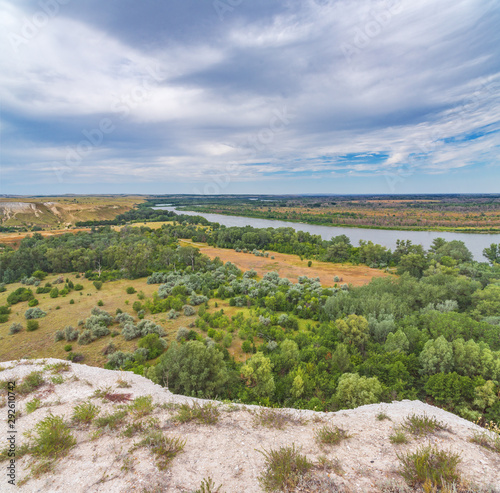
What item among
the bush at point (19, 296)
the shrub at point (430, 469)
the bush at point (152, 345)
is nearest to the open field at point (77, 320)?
the bush at point (19, 296)

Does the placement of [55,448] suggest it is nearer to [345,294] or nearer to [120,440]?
[120,440]

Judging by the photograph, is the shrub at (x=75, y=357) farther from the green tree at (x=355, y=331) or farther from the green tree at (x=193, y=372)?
the green tree at (x=355, y=331)

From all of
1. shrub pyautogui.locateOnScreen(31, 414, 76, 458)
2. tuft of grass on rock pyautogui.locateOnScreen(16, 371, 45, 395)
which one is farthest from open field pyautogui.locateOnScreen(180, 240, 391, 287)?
shrub pyautogui.locateOnScreen(31, 414, 76, 458)

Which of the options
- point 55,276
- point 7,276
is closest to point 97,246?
point 55,276

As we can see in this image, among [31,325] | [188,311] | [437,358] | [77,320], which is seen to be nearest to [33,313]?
[31,325]

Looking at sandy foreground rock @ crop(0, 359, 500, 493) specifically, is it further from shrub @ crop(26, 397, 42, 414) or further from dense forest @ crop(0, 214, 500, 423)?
dense forest @ crop(0, 214, 500, 423)

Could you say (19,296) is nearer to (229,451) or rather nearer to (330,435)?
(229,451)
